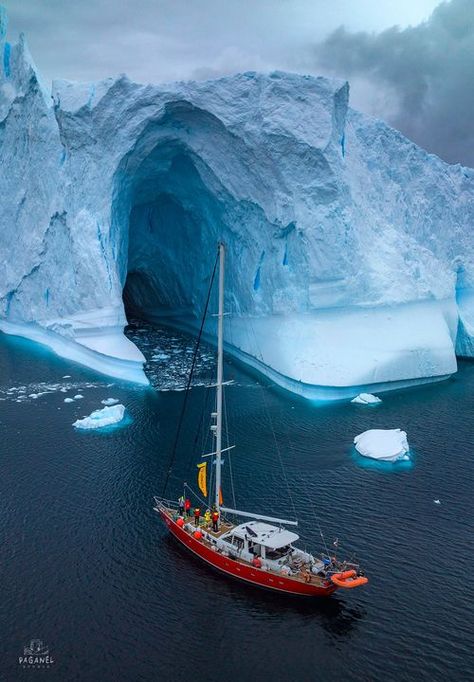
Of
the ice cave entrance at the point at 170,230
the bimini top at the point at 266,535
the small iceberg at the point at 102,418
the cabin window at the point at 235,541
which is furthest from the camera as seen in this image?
the ice cave entrance at the point at 170,230

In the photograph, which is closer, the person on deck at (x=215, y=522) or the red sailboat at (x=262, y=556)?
the red sailboat at (x=262, y=556)

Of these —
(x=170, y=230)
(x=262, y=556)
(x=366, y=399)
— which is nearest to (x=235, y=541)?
(x=262, y=556)

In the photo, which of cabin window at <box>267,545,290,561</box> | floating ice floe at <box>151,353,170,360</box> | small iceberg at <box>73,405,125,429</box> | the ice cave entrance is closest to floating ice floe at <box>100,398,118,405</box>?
small iceberg at <box>73,405,125,429</box>

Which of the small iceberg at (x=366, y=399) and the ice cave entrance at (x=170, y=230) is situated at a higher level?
the ice cave entrance at (x=170, y=230)

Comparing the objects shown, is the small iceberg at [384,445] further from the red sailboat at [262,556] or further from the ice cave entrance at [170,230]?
the ice cave entrance at [170,230]

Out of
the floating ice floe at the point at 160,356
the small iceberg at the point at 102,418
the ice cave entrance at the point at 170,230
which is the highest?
the ice cave entrance at the point at 170,230

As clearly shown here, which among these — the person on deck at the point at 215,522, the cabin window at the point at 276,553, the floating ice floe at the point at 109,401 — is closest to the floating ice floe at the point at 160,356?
the floating ice floe at the point at 109,401
